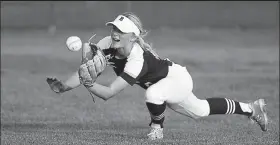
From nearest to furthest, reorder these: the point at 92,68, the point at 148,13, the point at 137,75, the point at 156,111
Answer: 1. the point at 92,68
2. the point at 137,75
3. the point at 156,111
4. the point at 148,13

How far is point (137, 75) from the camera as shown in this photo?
20.8 feet

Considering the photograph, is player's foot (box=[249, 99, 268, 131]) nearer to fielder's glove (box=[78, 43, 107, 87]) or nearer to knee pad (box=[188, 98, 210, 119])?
knee pad (box=[188, 98, 210, 119])

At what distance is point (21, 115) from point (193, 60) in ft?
26.4

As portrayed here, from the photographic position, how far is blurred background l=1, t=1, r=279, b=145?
771 cm

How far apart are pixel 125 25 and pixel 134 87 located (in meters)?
6.16

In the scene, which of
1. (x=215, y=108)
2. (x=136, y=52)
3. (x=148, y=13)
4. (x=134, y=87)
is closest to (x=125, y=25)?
(x=136, y=52)

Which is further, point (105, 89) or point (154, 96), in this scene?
point (154, 96)

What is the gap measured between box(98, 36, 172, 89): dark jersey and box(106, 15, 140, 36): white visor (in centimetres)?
15

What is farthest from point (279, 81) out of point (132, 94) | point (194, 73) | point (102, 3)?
point (102, 3)

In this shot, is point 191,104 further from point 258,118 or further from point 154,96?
point 258,118

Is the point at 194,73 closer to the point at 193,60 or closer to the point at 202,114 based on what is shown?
the point at 193,60

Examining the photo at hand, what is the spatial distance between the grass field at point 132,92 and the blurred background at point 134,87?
0.01 m

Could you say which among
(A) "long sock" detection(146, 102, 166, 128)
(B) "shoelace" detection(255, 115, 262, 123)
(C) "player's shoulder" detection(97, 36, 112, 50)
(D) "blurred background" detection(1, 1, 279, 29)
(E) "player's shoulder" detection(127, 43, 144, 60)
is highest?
(D) "blurred background" detection(1, 1, 279, 29)

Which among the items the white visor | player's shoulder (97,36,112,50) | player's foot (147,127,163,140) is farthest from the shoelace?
player's shoulder (97,36,112,50)
